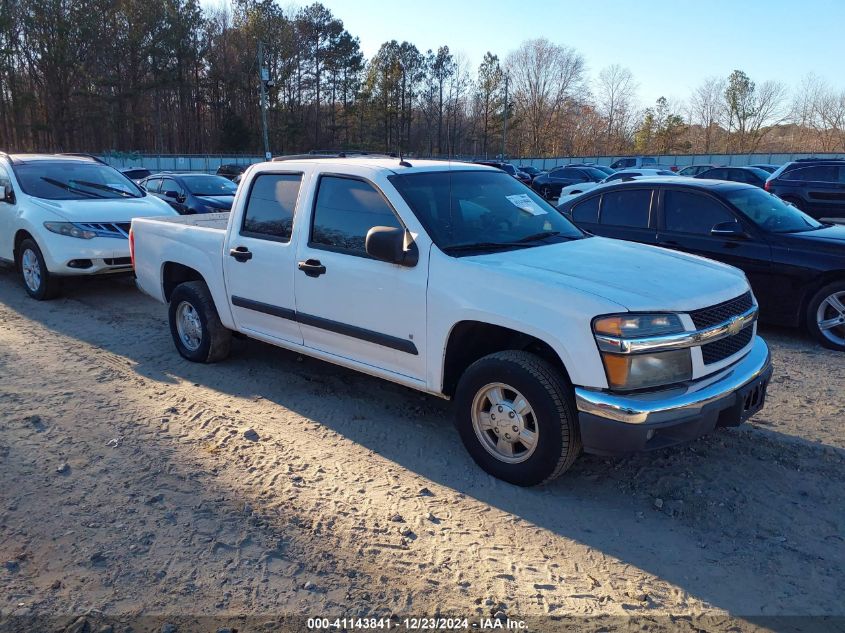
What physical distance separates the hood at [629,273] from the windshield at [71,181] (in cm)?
728

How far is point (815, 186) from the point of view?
16.4 meters

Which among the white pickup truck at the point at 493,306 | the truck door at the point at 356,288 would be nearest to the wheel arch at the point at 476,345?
the white pickup truck at the point at 493,306

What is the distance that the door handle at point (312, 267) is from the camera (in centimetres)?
459

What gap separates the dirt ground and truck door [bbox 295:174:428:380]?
0.63 m

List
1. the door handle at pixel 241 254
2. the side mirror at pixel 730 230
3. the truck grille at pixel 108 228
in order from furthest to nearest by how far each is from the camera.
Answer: the truck grille at pixel 108 228 < the side mirror at pixel 730 230 < the door handle at pixel 241 254

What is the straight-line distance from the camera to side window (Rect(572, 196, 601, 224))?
26.7 ft

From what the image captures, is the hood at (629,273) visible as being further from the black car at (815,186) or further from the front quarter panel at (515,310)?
the black car at (815,186)

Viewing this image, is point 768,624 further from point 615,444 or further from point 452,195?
point 452,195

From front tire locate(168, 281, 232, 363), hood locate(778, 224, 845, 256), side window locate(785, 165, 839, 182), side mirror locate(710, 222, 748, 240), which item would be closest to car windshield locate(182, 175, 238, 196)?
front tire locate(168, 281, 232, 363)

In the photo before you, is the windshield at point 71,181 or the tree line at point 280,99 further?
the tree line at point 280,99

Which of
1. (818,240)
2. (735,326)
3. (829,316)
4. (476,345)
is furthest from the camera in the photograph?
(818,240)

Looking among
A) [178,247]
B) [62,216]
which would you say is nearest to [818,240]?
[178,247]

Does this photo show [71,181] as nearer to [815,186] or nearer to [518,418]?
[518,418]

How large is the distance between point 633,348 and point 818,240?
455cm
